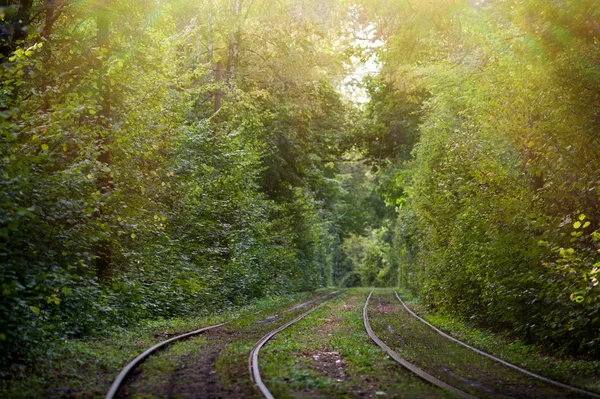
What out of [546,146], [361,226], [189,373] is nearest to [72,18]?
[189,373]

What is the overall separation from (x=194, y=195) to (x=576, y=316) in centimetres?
1321

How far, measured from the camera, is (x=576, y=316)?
11492 mm

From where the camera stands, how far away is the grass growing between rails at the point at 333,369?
323 inches

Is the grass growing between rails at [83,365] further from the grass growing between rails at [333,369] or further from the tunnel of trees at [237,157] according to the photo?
the grass growing between rails at [333,369]

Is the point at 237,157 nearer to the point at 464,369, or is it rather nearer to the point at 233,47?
the point at 233,47

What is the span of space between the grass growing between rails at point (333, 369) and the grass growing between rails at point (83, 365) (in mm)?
1828

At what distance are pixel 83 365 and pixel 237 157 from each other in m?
15.8

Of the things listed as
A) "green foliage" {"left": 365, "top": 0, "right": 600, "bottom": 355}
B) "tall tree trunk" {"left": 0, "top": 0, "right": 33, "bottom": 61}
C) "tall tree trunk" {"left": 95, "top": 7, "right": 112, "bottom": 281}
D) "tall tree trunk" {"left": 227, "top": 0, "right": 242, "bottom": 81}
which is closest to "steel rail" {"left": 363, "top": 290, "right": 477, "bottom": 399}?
"green foliage" {"left": 365, "top": 0, "right": 600, "bottom": 355}

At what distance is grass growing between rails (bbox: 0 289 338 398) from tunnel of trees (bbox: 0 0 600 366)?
0.40m

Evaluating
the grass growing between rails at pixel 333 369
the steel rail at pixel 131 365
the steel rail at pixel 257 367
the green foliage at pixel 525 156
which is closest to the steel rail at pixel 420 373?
the grass growing between rails at pixel 333 369

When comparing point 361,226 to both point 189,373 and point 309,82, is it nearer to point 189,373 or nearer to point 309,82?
point 309,82

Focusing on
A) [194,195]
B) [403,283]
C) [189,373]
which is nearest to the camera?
[189,373]

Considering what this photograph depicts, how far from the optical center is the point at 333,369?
33.5ft

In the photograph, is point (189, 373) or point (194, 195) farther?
point (194, 195)
